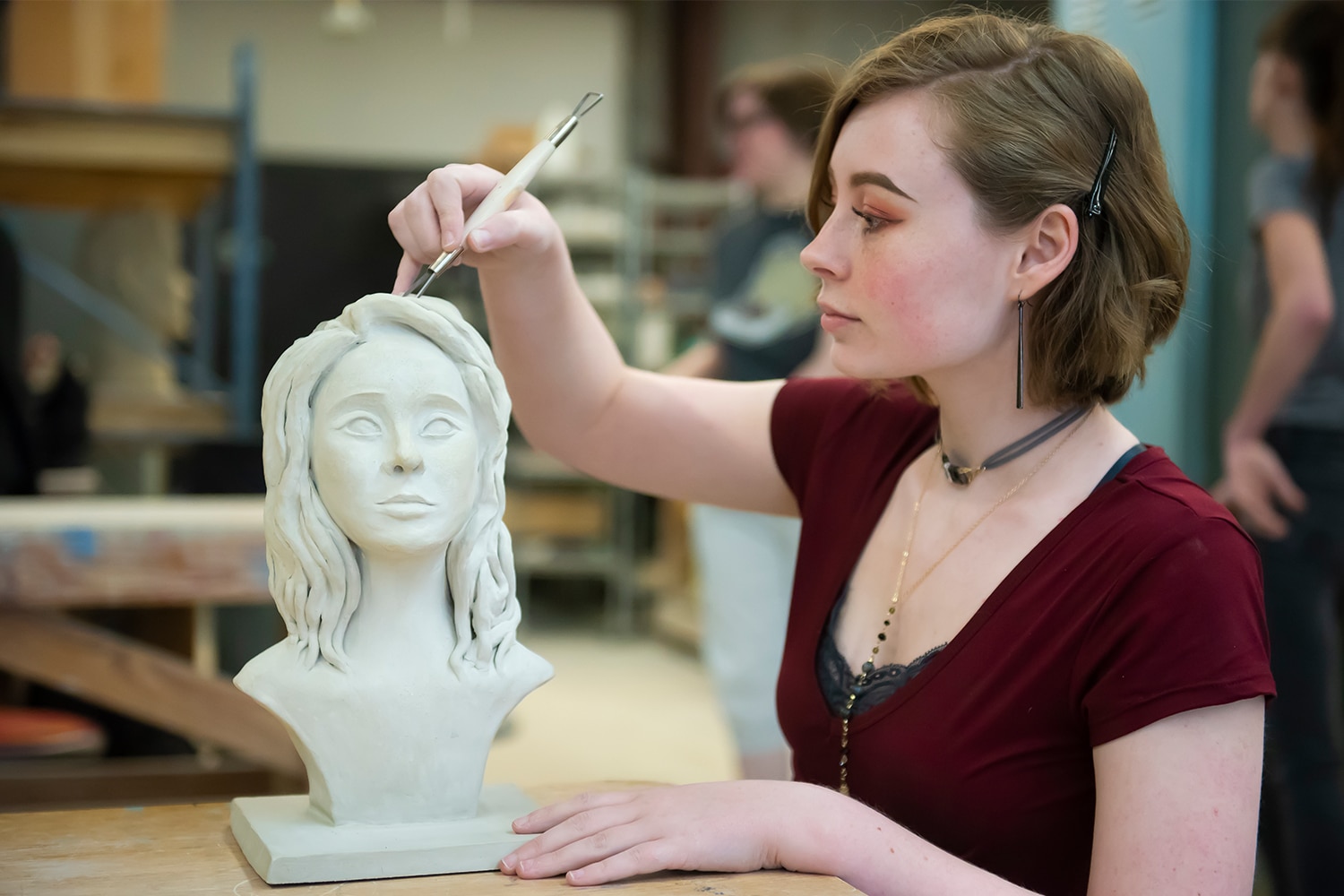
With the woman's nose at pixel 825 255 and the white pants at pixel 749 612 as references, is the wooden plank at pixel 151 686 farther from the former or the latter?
the woman's nose at pixel 825 255

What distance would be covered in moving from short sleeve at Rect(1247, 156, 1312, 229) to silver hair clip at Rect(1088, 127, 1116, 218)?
115 centimetres

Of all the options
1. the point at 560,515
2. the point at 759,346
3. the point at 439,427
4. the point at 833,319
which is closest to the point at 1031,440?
the point at 833,319

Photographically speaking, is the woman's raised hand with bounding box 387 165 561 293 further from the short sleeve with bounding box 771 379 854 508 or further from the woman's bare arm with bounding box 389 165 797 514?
the short sleeve with bounding box 771 379 854 508

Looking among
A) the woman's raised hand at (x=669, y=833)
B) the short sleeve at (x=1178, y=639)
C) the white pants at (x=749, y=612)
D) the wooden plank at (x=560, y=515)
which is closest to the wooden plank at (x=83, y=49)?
the white pants at (x=749, y=612)

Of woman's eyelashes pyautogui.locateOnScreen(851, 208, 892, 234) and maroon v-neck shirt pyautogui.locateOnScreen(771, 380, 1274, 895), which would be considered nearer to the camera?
maroon v-neck shirt pyautogui.locateOnScreen(771, 380, 1274, 895)

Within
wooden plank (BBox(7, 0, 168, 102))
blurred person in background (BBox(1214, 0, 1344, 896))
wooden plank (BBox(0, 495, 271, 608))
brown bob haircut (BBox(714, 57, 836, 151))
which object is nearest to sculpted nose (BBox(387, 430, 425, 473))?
wooden plank (BBox(0, 495, 271, 608))

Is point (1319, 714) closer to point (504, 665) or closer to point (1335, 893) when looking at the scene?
point (1335, 893)

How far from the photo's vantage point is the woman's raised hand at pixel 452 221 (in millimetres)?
1133

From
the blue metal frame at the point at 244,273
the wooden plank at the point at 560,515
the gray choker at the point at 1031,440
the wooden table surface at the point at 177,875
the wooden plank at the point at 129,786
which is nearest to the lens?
the wooden table surface at the point at 177,875

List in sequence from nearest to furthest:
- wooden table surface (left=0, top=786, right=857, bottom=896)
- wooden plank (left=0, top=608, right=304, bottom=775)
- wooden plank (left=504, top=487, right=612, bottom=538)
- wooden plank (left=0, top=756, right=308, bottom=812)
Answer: wooden table surface (left=0, top=786, right=857, bottom=896), wooden plank (left=0, top=608, right=304, bottom=775), wooden plank (left=0, top=756, right=308, bottom=812), wooden plank (left=504, top=487, right=612, bottom=538)

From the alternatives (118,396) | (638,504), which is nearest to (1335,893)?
(118,396)

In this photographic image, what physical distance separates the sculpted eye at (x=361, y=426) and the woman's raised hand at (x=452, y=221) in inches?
5.8

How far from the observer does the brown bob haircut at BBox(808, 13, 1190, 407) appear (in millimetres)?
1126

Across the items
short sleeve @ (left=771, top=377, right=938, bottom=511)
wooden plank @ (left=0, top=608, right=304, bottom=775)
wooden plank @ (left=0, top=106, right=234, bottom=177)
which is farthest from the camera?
wooden plank @ (left=0, top=106, right=234, bottom=177)
